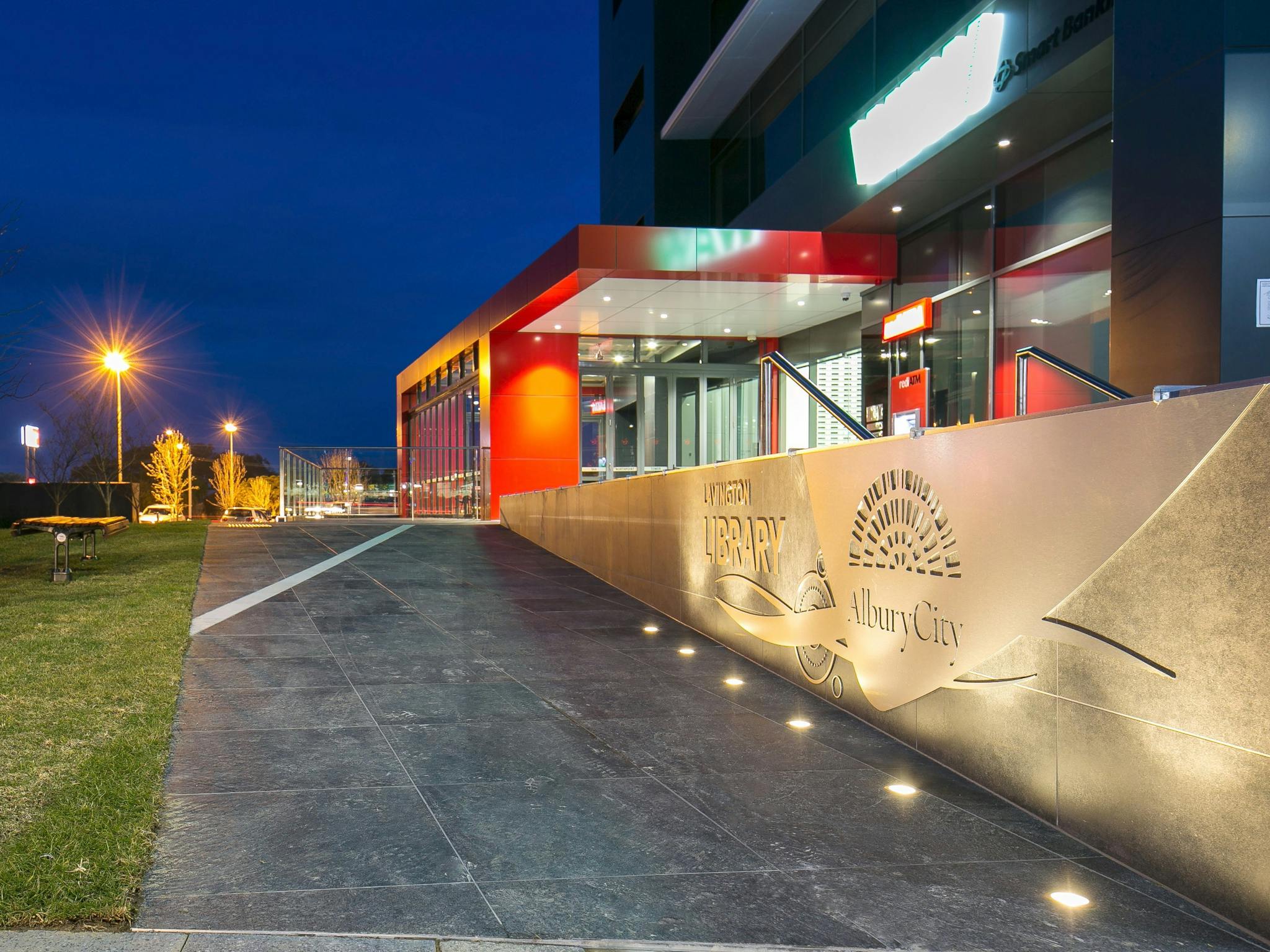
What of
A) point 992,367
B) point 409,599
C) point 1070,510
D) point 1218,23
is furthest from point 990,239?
point 1070,510

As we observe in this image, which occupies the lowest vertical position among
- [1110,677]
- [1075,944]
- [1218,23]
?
[1075,944]

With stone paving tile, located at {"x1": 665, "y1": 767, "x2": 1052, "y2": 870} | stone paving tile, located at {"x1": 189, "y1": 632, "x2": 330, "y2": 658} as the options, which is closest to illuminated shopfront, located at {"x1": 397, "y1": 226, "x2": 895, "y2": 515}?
stone paving tile, located at {"x1": 189, "y1": 632, "x2": 330, "y2": 658}

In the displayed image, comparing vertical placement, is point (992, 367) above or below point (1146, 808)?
above

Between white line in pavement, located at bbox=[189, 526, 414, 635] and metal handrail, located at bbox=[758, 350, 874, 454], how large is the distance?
493 centimetres

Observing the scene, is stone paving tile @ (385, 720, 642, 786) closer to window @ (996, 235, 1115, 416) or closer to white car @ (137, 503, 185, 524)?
window @ (996, 235, 1115, 416)

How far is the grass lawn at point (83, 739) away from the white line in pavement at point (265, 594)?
0.58 feet

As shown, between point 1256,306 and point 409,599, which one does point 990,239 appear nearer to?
point 1256,306

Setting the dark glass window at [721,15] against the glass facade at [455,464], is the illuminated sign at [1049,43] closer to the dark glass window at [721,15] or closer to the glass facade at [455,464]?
the glass facade at [455,464]

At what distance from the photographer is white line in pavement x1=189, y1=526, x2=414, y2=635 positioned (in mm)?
8734

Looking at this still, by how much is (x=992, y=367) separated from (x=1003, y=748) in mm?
10793

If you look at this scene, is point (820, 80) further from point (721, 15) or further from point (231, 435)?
point (231, 435)

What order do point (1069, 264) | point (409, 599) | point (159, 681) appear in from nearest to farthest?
1. point (159, 681)
2. point (409, 599)
3. point (1069, 264)

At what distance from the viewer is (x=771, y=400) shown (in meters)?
9.00

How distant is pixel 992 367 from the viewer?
1448cm
